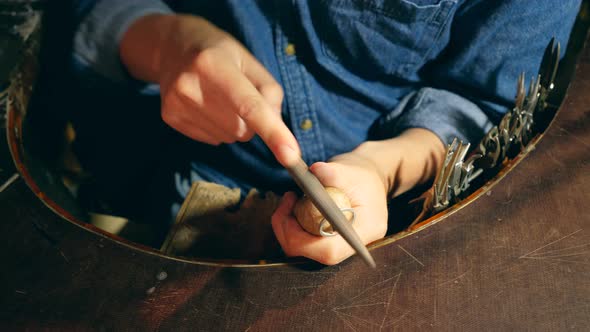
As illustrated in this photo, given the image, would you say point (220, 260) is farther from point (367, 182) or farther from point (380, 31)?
point (380, 31)

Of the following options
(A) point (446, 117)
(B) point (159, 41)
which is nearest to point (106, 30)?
(B) point (159, 41)

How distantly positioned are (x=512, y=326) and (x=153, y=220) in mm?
487

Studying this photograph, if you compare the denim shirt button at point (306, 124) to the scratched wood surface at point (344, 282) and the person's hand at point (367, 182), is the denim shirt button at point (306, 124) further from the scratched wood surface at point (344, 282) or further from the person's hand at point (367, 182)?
the scratched wood surface at point (344, 282)

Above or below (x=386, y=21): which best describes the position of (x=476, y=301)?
below

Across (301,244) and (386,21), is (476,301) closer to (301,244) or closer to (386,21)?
(301,244)

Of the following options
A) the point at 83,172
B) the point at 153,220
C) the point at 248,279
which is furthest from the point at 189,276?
the point at 83,172

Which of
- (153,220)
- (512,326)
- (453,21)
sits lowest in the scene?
(153,220)

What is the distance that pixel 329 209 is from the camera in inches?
10.6

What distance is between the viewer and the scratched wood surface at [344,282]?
0.31 metres

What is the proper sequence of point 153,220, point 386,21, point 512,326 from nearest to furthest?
point 512,326 < point 386,21 < point 153,220

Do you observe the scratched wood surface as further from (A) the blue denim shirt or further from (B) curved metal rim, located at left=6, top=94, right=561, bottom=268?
(A) the blue denim shirt

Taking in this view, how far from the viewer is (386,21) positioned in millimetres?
497

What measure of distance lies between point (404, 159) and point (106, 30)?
38cm

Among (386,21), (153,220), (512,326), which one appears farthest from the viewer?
(153,220)
